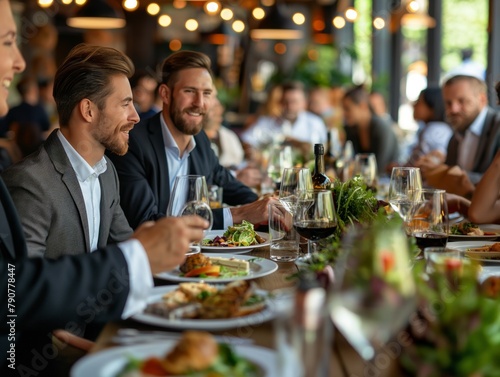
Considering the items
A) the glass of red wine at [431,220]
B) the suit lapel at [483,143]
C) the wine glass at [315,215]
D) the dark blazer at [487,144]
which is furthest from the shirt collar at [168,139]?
the suit lapel at [483,143]

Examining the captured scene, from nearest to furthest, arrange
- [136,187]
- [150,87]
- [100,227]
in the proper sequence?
[100,227], [136,187], [150,87]

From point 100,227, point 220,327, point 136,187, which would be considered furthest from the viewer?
point 136,187

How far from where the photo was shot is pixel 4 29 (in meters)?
1.76

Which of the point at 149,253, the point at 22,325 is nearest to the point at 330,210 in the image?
the point at 149,253

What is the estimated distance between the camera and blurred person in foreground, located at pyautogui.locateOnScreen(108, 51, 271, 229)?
10.2 feet

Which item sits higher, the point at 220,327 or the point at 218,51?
the point at 218,51

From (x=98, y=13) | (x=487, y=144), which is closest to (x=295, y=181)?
(x=487, y=144)

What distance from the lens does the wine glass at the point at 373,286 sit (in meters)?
1.07

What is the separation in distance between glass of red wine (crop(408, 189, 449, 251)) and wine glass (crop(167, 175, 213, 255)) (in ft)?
1.88

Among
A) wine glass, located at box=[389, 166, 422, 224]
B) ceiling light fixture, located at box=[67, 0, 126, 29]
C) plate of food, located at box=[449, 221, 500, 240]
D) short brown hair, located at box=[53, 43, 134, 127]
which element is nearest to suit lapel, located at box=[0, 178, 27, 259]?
short brown hair, located at box=[53, 43, 134, 127]

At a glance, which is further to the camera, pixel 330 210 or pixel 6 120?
pixel 6 120

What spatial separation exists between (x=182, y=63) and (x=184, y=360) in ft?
8.85

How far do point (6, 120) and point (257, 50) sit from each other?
7.87 metres

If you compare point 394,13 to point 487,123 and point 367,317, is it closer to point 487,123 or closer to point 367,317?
point 487,123
